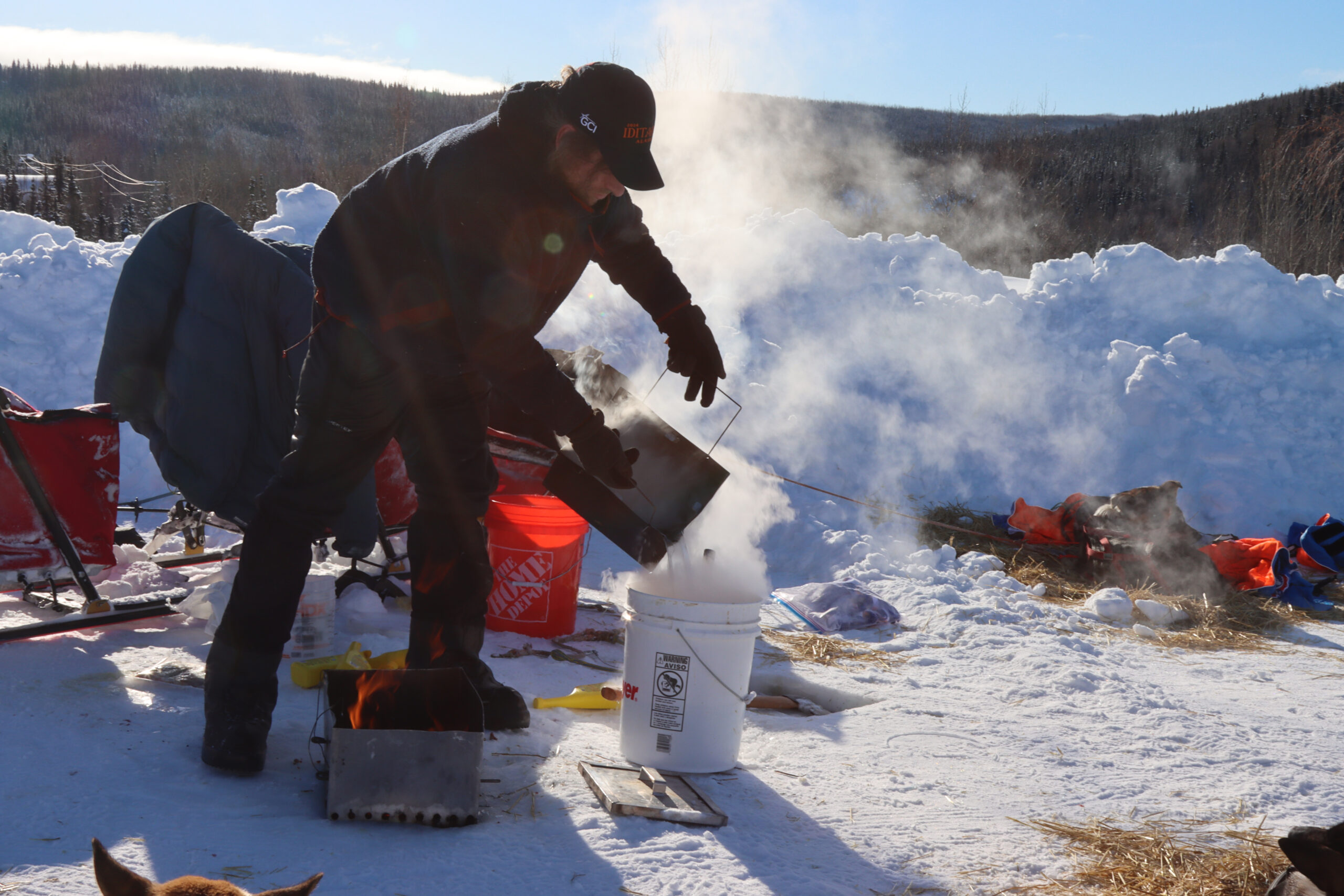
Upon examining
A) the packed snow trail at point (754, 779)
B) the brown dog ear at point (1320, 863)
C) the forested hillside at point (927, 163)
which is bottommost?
the packed snow trail at point (754, 779)

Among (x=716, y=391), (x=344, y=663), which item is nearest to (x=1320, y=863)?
(x=344, y=663)

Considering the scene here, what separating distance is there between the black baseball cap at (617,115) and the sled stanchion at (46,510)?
2125mm

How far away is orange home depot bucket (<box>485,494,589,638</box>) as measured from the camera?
3.46 metres

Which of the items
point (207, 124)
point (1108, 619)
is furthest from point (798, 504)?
point (207, 124)

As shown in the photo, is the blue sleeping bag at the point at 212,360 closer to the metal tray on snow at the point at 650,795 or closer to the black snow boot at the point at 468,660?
the black snow boot at the point at 468,660

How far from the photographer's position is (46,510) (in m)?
2.88

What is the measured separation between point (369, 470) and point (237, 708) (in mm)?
642

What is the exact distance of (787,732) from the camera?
2.74m

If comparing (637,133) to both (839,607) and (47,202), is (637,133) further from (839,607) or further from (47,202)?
(47,202)

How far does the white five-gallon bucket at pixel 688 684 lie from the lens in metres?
2.32

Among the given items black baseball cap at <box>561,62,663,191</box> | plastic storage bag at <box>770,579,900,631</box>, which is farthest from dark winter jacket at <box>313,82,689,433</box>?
plastic storage bag at <box>770,579,900,631</box>

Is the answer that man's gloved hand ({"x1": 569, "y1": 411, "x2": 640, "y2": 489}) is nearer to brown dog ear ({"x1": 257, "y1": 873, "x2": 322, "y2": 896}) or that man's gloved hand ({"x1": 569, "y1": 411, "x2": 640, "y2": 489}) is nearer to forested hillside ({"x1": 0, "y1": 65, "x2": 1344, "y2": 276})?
brown dog ear ({"x1": 257, "y1": 873, "x2": 322, "y2": 896})

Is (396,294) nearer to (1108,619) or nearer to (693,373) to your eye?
(693,373)

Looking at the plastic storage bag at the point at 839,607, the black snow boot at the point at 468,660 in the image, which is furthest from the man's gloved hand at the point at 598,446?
the plastic storage bag at the point at 839,607
